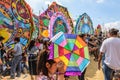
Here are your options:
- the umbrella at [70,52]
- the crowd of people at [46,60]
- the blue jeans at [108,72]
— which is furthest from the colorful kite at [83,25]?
the umbrella at [70,52]

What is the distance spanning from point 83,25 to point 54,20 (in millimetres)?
6198

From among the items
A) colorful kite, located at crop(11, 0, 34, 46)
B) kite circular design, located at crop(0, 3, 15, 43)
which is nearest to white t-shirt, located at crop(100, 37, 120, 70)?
kite circular design, located at crop(0, 3, 15, 43)

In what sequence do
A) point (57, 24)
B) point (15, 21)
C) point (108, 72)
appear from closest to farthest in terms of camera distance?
point (108, 72), point (15, 21), point (57, 24)

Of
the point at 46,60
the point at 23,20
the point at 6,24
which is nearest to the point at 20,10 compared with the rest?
the point at 23,20

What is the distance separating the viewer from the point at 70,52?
7051 millimetres

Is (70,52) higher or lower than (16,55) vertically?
higher

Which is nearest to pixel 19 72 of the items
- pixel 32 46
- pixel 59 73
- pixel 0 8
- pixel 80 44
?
pixel 32 46

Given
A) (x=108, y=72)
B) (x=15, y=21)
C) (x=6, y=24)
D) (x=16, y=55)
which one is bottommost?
(x=108, y=72)

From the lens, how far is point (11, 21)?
1164 cm

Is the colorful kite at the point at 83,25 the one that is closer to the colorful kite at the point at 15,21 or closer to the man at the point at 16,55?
the colorful kite at the point at 15,21

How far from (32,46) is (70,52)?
4.18m

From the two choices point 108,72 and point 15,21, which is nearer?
point 108,72

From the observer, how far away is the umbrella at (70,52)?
6.77 meters

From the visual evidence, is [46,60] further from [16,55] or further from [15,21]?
[15,21]
